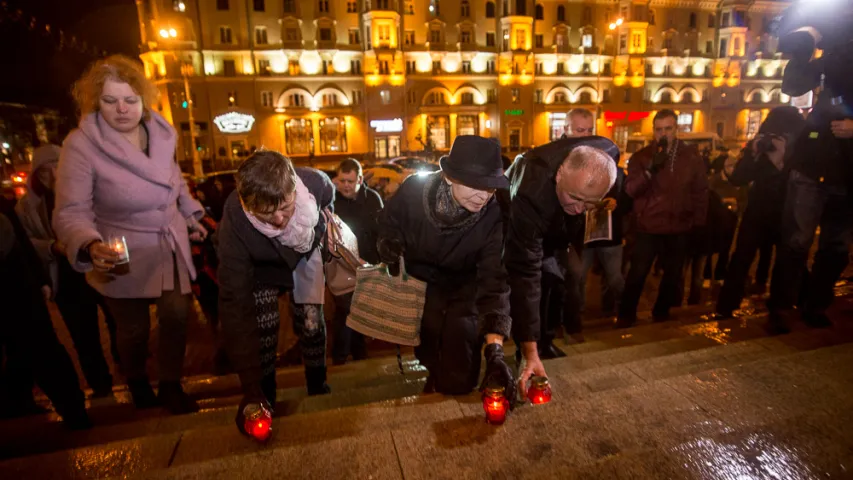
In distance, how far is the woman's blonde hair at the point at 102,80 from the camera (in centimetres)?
276

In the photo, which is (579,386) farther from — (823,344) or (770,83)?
(770,83)

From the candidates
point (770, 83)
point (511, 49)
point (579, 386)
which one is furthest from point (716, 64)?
point (579, 386)

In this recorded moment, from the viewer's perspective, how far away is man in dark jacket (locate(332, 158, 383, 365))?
4426 millimetres

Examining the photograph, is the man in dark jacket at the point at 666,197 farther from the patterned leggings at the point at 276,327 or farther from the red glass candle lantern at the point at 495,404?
the patterned leggings at the point at 276,327

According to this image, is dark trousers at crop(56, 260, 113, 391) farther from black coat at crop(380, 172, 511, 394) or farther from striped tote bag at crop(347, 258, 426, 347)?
black coat at crop(380, 172, 511, 394)

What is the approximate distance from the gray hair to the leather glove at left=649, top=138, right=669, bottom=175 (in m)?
2.06

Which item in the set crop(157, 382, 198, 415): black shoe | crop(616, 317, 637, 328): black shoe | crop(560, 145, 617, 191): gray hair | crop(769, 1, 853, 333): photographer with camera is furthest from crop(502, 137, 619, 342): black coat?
crop(157, 382, 198, 415): black shoe

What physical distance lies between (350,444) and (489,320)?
106cm

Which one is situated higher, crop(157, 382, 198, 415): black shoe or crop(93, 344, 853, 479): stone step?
crop(93, 344, 853, 479): stone step

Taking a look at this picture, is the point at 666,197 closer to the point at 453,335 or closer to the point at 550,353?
the point at 550,353

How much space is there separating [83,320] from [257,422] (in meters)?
2.63

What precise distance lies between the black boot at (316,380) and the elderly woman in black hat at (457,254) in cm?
80

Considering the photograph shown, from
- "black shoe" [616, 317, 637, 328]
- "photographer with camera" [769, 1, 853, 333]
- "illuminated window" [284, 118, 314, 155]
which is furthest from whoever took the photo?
"illuminated window" [284, 118, 314, 155]

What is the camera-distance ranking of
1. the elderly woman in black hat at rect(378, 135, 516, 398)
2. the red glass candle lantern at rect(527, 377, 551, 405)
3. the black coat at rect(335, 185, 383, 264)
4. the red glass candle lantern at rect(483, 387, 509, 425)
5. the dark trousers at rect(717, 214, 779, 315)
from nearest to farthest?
the red glass candle lantern at rect(483, 387, 509, 425)
the red glass candle lantern at rect(527, 377, 551, 405)
the elderly woman in black hat at rect(378, 135, 516, 398)
the dark trousers at rect(717, 214, 779, 315)
the black coat at rect(335, 185, 383, 264)
